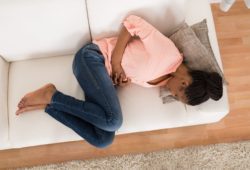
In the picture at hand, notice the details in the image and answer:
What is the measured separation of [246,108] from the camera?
6.33 feet

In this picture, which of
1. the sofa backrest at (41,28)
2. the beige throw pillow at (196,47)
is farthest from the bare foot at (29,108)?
the beige throw pillow at (196,47)

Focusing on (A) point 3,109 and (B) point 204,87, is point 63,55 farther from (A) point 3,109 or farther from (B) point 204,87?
(B) point 204,87

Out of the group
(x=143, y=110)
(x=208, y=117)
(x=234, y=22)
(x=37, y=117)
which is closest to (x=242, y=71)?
(x=234, y=22)

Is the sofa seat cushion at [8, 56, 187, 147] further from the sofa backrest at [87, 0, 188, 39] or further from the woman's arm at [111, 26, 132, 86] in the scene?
the sofa backrest at [87, 0, 188, 39]

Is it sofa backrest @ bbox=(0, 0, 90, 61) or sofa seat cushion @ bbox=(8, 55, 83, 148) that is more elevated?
sofa backrest @ bbox=(0, 0, 90, 61)

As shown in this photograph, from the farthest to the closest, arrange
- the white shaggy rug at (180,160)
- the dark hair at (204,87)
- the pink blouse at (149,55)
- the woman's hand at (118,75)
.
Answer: the white shaggy rug at (180,160) < the woman's hand at (118,75) < the pink blouse at (149,55) < the dark hair at (204,87)

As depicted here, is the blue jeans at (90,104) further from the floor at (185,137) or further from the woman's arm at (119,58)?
the floor at (185,137)

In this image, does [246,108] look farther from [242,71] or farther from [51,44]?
[51,44]

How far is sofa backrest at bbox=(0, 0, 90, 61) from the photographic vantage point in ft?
4.49

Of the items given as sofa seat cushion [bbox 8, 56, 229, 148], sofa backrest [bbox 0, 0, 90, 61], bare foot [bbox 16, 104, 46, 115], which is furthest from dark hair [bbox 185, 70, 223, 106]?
bare foot [bbox 16, 104, 46, 115]

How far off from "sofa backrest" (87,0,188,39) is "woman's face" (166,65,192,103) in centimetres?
24

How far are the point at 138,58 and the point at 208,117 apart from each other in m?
0.43

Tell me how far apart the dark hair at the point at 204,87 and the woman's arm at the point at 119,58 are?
33 cm

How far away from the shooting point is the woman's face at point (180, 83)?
1344 millimetres
